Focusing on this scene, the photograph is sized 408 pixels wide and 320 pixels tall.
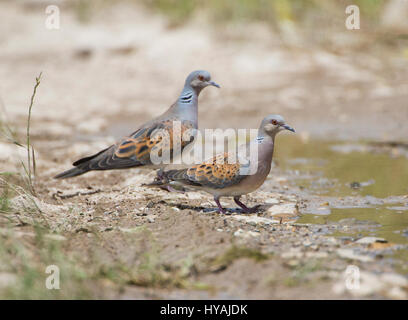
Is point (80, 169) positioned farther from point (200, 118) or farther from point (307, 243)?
point (200, 118)

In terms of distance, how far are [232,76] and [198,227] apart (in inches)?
265

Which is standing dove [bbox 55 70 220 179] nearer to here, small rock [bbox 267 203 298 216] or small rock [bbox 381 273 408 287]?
small rock [bbox 267 203 298 216]

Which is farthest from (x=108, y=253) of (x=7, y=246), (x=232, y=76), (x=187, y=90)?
(x=232, y=76)

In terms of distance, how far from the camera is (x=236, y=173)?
463 centimetres

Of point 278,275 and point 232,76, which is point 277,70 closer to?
point 232,76

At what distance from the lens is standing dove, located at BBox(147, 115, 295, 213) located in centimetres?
464

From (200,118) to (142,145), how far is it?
4.02m

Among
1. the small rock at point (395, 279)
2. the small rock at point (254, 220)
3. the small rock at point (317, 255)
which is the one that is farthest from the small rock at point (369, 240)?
the small rock at point (254, 220)

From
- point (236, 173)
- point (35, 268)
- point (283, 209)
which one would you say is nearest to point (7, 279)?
point (35, 268)

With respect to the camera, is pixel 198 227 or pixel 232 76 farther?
pixel 232 76

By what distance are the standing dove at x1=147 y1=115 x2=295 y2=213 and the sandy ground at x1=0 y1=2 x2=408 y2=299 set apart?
0.20 meters

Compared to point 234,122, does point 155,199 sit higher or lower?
lower
